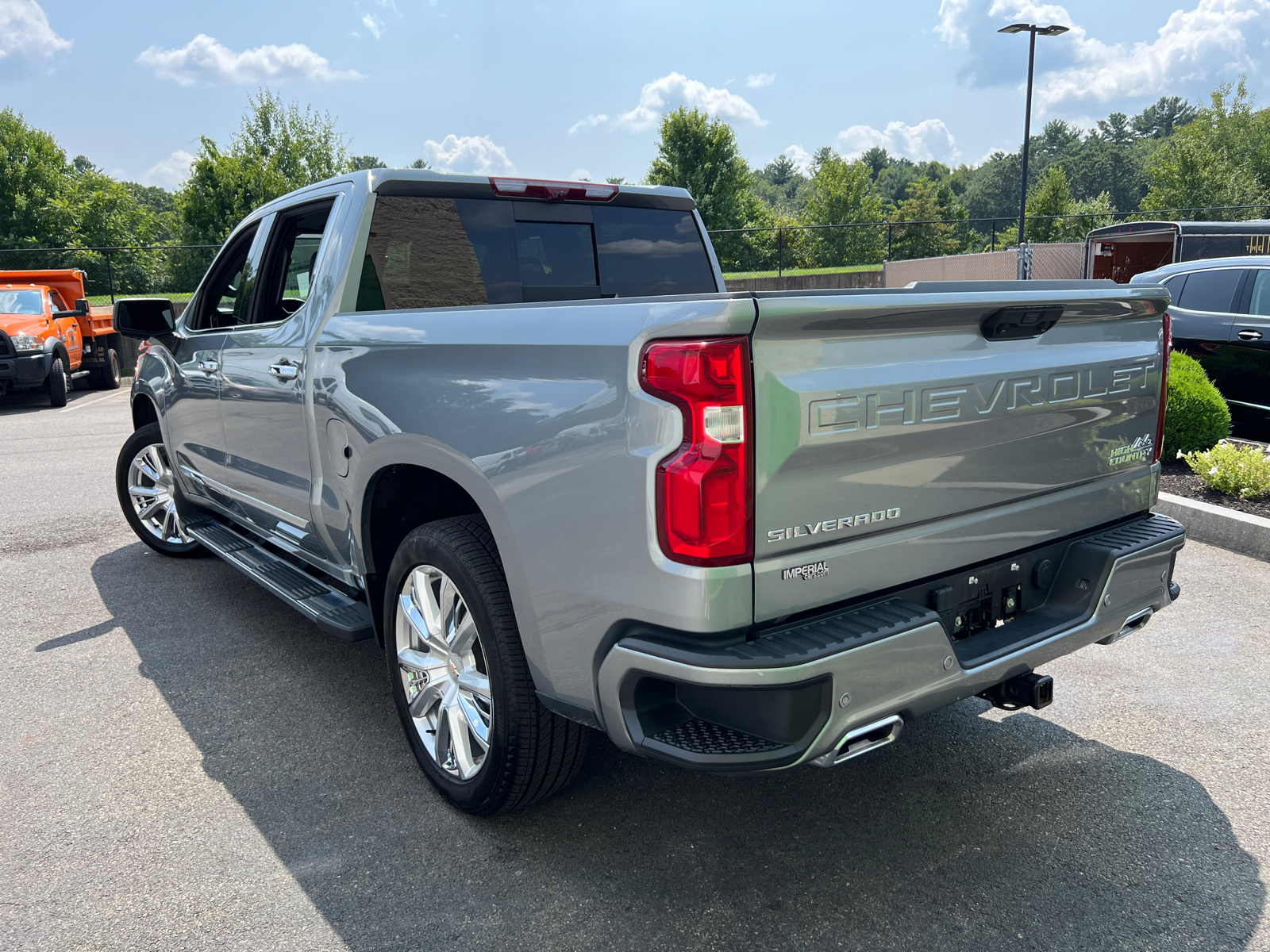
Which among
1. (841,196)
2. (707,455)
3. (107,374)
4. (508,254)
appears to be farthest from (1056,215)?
(707,455)

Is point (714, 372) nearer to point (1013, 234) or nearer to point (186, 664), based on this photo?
point (186, 664)

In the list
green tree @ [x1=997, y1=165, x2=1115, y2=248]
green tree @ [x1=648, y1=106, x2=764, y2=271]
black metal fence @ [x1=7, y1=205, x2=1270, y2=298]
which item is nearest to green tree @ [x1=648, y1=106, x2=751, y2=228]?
green tree @ [x1=648, y1=106, x2=764, y2=271]

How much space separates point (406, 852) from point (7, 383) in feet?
48.9

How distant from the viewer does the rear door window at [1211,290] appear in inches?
352

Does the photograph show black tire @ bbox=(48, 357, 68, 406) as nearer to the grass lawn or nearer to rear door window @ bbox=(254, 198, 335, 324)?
rear door window @ bbox=(254, 198, 335, 324)

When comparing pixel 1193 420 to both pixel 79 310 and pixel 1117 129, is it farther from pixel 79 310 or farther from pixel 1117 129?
pixel 1117 129

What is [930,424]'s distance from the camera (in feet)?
7.68

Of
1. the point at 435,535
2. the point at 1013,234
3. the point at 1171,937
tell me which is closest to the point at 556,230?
the point at 435,535

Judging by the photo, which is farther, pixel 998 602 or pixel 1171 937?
pixel 998 602

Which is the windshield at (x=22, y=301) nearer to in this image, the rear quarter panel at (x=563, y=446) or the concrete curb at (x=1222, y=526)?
the rear quarter panel at (x=563, y=446)

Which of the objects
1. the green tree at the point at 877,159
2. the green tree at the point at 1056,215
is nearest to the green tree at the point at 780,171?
the green tree at the point at 877,159

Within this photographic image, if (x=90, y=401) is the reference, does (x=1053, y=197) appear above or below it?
above

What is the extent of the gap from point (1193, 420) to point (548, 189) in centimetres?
590

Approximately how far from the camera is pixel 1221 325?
29.1 ft
